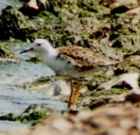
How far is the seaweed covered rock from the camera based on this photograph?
1855 cm

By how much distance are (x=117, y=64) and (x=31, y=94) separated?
1.75 meters

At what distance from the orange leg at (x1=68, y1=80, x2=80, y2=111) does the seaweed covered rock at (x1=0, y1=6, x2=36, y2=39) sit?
5937mm

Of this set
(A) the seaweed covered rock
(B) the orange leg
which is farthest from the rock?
(B) the orange leg

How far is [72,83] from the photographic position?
12.7 m

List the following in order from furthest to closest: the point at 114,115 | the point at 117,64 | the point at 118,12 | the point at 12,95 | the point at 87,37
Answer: the point at 118,12
the point at 87,37
the point at 117,64
the point at 12,95
the point at 114,115

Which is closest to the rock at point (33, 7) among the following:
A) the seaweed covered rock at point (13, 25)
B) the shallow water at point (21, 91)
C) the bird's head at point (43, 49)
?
the seaweed covered rock at point (13, 25)

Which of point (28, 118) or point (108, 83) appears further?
point (108, 83)

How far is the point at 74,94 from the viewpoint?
1210 cm

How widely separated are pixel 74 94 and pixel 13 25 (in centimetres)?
685

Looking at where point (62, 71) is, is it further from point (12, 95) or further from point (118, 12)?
point (118, 12)

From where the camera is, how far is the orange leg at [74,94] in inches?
443

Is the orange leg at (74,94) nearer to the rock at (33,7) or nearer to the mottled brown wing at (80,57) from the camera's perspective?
the mottled brown wing at (80,57)

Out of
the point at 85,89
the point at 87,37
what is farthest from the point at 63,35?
the point at 85,89

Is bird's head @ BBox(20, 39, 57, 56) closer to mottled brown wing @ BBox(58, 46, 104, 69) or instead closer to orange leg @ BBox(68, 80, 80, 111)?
mottled brown wing @ BBox(58, 46, 104, 69)
